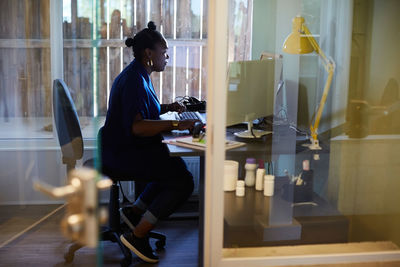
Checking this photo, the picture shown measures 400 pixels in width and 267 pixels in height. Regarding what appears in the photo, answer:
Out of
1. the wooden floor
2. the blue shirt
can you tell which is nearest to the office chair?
the wooden floor

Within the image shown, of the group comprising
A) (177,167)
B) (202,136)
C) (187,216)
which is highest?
(202,136)

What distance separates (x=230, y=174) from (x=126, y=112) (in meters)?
0.83

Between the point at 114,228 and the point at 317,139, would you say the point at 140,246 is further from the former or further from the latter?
the point at 317,139

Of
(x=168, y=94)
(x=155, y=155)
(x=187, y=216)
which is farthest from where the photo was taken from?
(x=168, y=94)

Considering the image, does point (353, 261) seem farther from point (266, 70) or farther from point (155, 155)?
point (155, 155)

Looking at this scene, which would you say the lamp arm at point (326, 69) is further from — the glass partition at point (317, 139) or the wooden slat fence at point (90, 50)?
the wooden slat fence at point (90, 50)

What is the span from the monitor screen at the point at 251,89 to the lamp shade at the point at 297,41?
3.6 inches

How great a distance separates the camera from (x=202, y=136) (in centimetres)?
272

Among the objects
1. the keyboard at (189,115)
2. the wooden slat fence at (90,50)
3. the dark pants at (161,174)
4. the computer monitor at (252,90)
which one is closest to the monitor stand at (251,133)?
the computer monitor at (252,90)

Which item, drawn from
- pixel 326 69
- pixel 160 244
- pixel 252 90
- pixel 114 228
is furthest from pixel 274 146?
pixel 114 228

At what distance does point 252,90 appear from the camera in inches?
97.0

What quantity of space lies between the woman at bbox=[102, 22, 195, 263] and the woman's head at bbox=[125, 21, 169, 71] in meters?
0.09

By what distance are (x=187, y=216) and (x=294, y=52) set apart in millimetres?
1670

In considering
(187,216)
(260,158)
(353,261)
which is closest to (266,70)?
(260,158)
